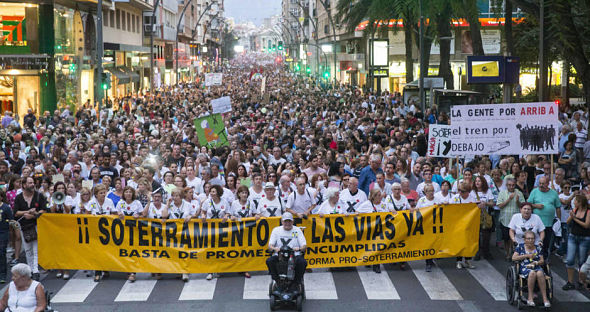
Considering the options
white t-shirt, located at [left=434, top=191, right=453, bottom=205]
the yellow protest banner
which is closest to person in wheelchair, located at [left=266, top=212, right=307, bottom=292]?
the yellow protest banner

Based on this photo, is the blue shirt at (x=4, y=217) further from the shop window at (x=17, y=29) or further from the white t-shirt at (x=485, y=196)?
the shop window at (x=17, y=29)

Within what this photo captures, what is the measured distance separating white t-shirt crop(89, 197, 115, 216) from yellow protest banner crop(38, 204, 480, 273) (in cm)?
17

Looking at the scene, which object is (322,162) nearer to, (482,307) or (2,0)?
(482,307)

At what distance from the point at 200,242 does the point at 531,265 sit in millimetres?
5027

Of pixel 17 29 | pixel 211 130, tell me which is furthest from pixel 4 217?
pixel 17 29

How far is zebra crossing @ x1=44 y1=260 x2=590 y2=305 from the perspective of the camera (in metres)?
11.8

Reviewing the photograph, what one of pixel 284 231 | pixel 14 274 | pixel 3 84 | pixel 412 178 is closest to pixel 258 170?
pixel 412 178

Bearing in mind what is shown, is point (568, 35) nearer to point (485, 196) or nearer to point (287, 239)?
point (485, 196)

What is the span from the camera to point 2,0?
3591 cm

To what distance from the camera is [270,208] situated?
13.1 m

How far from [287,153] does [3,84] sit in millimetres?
21589

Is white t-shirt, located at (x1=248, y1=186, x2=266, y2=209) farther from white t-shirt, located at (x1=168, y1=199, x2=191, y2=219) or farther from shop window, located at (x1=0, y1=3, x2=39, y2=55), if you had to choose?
shop window, located at (x1=0, y1=3, x2=39, y2=55)

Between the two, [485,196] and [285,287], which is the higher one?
[485,196]

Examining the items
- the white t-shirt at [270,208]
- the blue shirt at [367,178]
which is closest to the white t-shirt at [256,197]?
the white t-shirt at [270,208]
